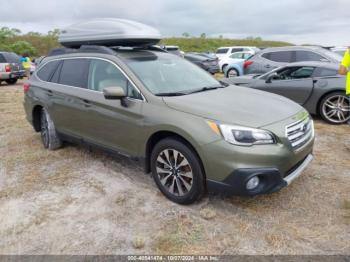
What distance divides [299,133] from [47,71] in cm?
398

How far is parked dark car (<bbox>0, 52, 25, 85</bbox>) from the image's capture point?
608 inches

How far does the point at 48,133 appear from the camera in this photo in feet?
18.0

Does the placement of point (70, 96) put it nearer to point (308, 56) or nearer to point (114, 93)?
point (114, 93)

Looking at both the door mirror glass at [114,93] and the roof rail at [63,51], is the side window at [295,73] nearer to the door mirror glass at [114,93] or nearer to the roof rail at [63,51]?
the roof rail at [63,51]

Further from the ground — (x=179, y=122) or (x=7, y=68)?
(x=179, y=122)

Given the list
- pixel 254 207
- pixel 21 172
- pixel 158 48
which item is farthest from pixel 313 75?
pixel 21 172

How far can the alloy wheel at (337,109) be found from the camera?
6637 millimetres

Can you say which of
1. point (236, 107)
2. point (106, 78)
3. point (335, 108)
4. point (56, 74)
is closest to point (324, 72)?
point (335, 108)

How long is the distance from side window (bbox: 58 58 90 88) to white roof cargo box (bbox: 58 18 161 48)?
13.2 inches

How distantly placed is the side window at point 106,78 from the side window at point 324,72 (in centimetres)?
467

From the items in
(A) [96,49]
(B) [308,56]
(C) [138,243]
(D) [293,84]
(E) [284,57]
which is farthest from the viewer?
(E) [284,57]

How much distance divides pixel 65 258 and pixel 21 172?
2.30 metres

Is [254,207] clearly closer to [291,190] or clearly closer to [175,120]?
[291,190]

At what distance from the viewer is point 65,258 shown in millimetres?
2877
